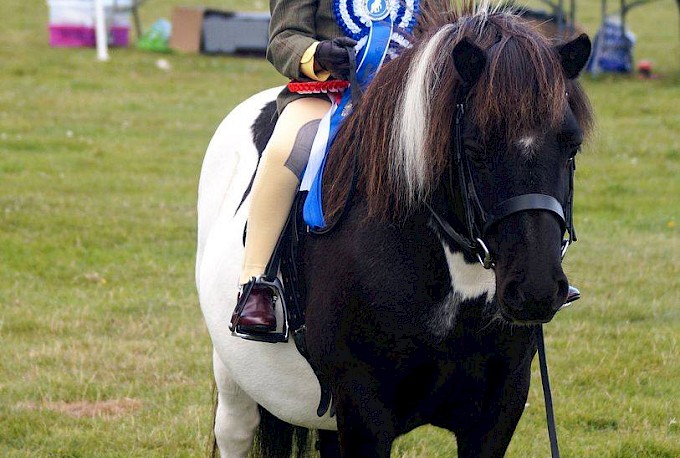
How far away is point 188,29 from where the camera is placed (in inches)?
765

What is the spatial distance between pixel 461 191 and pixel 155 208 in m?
7.04

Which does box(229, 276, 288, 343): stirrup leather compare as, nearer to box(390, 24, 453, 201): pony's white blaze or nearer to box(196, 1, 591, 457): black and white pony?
box(196, 1, 591, 457): black and white pony

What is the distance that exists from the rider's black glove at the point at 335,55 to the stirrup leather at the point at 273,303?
684mm

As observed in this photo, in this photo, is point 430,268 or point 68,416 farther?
point 68,416

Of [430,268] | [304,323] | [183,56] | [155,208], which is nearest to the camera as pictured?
[430,268]

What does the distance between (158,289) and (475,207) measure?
16.3 ft

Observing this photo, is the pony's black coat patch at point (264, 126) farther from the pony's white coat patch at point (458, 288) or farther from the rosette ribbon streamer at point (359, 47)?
the pony's white coat patch at point (458, 288)

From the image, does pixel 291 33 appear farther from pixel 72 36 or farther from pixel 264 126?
pixel 72 36

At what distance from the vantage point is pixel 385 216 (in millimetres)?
3031

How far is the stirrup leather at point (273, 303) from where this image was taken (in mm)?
3459

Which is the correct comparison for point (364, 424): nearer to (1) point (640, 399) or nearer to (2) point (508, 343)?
(2) point (508, 343)

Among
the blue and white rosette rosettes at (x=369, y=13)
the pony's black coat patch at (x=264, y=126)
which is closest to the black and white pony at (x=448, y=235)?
the blue and white rosette rosettes at (x=369, y=13)

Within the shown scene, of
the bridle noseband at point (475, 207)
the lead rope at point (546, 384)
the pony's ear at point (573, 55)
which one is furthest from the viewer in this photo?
the lead rope at point (546, 384)

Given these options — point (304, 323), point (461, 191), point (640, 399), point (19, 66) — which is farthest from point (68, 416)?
point (19, 66)
